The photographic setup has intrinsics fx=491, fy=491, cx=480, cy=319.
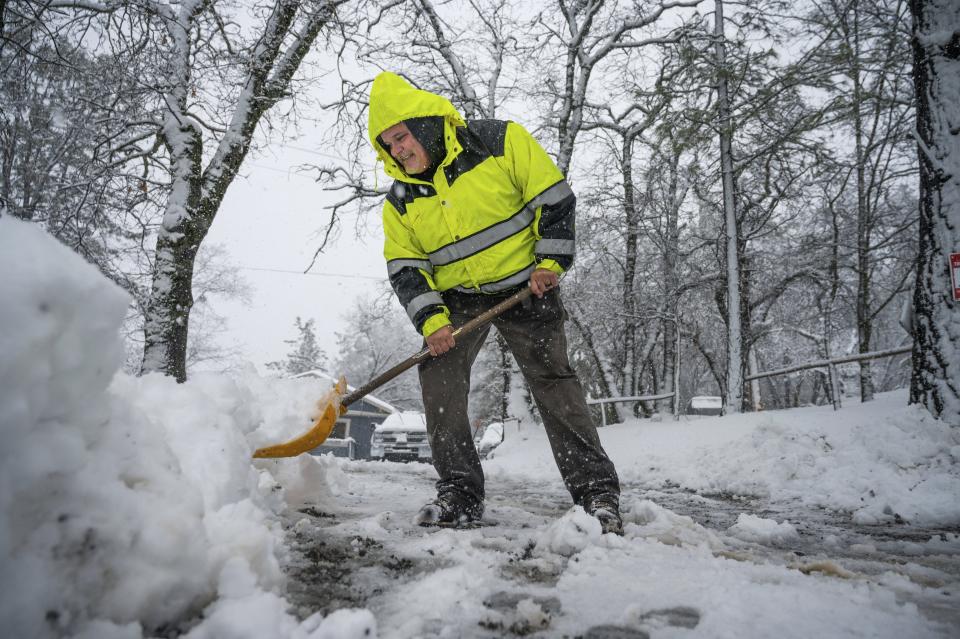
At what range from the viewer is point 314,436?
2.26 meters

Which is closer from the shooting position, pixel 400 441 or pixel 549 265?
pixel 549 265

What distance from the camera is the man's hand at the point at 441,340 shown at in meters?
2.39

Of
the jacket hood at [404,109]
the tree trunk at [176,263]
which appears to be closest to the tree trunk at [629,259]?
the tree trunk at [176,263]

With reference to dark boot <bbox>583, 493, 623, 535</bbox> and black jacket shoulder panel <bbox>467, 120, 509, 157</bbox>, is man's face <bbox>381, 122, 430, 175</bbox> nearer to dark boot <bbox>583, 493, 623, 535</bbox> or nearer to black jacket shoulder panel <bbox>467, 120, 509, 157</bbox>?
black jacket shoulder panel <bbox>467, 120, 509, 157</bbox>

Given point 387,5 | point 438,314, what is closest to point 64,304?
point 438,314

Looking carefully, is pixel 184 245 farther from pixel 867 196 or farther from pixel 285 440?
pixel 867 196

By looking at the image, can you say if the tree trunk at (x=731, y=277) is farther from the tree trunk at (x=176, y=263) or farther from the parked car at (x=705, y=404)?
the parked car at (x=705, y=404)

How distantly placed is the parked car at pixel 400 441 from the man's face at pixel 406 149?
15.4 meters

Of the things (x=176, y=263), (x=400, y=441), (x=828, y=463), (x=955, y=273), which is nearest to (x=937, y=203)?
(x=955, y=273)

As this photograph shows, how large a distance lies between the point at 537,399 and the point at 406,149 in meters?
1.43

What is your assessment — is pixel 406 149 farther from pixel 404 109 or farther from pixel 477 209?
pixel 477 209

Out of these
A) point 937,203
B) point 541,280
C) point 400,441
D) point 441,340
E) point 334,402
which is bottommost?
point 400,441

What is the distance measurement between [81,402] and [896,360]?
91.1ft

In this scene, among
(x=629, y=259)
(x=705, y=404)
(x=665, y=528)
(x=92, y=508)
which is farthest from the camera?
(x=705, y=404)
